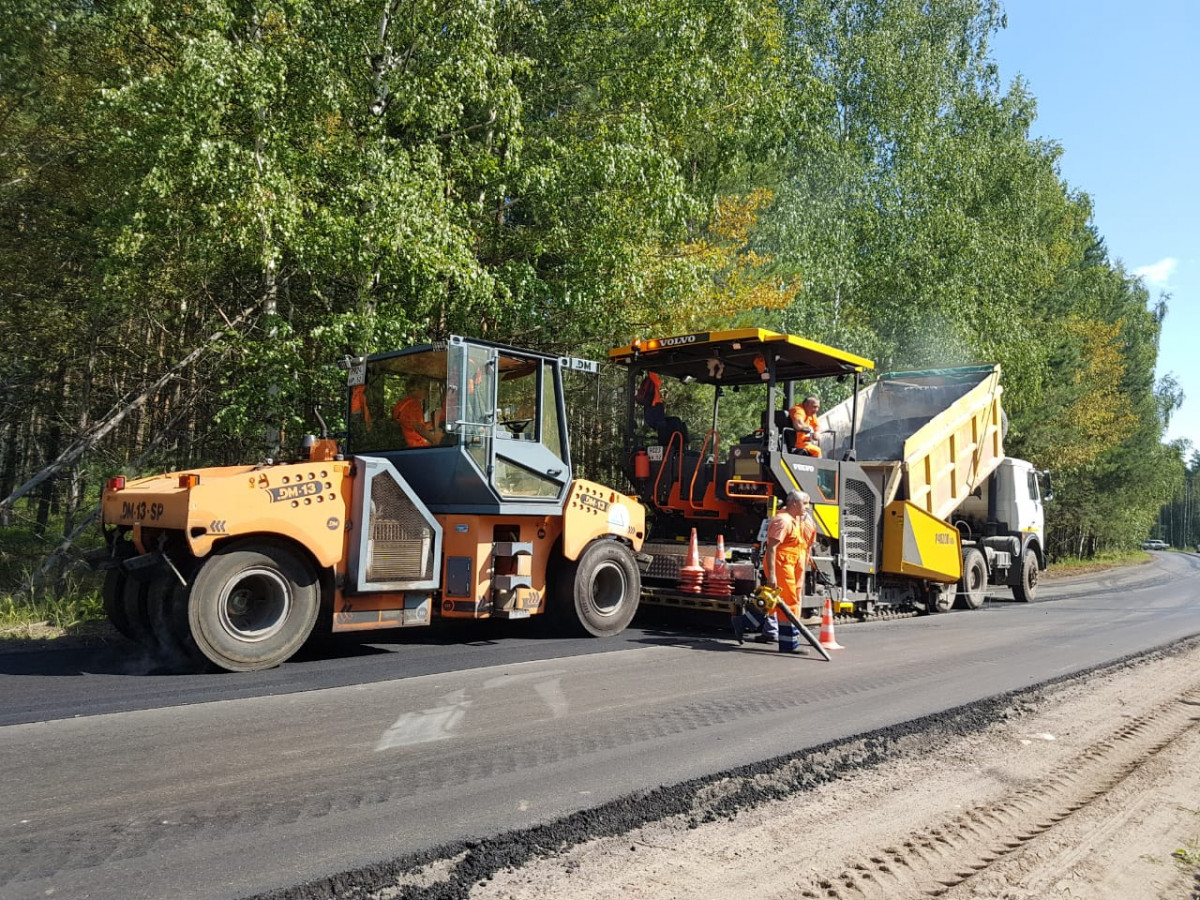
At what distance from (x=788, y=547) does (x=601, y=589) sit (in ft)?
6.23

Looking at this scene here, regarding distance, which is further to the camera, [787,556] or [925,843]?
[787,556]

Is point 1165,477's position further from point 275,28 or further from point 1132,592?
point 275,28

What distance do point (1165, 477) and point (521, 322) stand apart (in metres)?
43.7

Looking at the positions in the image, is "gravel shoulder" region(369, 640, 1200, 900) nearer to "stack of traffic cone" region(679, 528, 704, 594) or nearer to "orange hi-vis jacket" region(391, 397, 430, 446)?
"stack of traffic cone" region(679, 528, 704, 594)

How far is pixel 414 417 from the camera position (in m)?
7.87

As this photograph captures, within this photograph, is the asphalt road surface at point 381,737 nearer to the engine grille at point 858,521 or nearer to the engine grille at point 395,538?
the engine grille at point 395,538

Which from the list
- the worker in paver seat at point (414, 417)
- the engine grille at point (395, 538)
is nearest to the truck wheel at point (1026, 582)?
the worker in paver seat at point (414, 417)

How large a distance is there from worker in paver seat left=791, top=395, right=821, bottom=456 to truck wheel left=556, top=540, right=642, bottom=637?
2.41m

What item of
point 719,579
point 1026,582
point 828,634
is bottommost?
point 828,634

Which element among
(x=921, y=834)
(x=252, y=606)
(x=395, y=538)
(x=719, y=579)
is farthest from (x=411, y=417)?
(x=921, y=834)

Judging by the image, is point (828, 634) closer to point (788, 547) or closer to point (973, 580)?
point (788, 547)

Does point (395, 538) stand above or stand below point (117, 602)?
above

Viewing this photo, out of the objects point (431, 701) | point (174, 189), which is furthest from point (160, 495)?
point (174, 189)

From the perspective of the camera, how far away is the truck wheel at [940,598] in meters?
12.4
